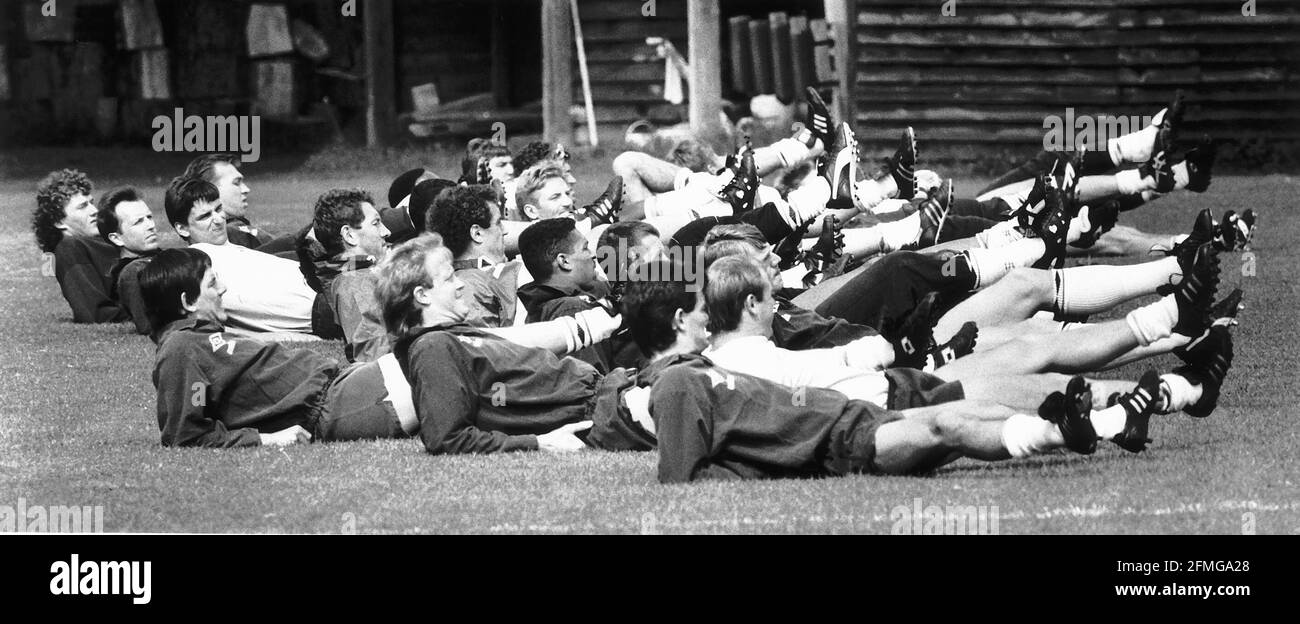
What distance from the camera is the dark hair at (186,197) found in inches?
382

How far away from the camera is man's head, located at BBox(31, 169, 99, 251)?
452 inches

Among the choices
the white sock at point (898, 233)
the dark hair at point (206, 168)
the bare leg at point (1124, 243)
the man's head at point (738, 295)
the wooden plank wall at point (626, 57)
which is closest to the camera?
the man's head at point (738, 295)

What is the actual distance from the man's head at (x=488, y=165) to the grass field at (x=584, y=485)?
2.33 m

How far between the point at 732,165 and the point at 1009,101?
10048 millimetres

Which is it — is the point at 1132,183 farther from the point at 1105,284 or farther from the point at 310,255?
the point at 310,255

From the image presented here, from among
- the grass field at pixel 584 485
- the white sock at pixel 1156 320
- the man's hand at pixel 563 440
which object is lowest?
the grass field at pixel 584 485

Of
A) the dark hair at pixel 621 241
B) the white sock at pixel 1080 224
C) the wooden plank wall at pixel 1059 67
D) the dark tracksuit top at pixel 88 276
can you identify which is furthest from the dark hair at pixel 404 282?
the wooden plank wall at pixel 1059 67

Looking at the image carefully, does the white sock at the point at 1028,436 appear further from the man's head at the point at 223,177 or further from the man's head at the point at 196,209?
the man's head at the point at 223,177

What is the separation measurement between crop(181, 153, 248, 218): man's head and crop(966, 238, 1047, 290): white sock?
4326 mm

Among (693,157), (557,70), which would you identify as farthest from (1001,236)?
(557,70)

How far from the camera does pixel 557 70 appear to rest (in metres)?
19.6

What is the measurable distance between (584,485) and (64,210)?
19.7 feet

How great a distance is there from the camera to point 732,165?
390 inches

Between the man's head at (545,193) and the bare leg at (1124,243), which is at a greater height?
the man's head at (545,193)
